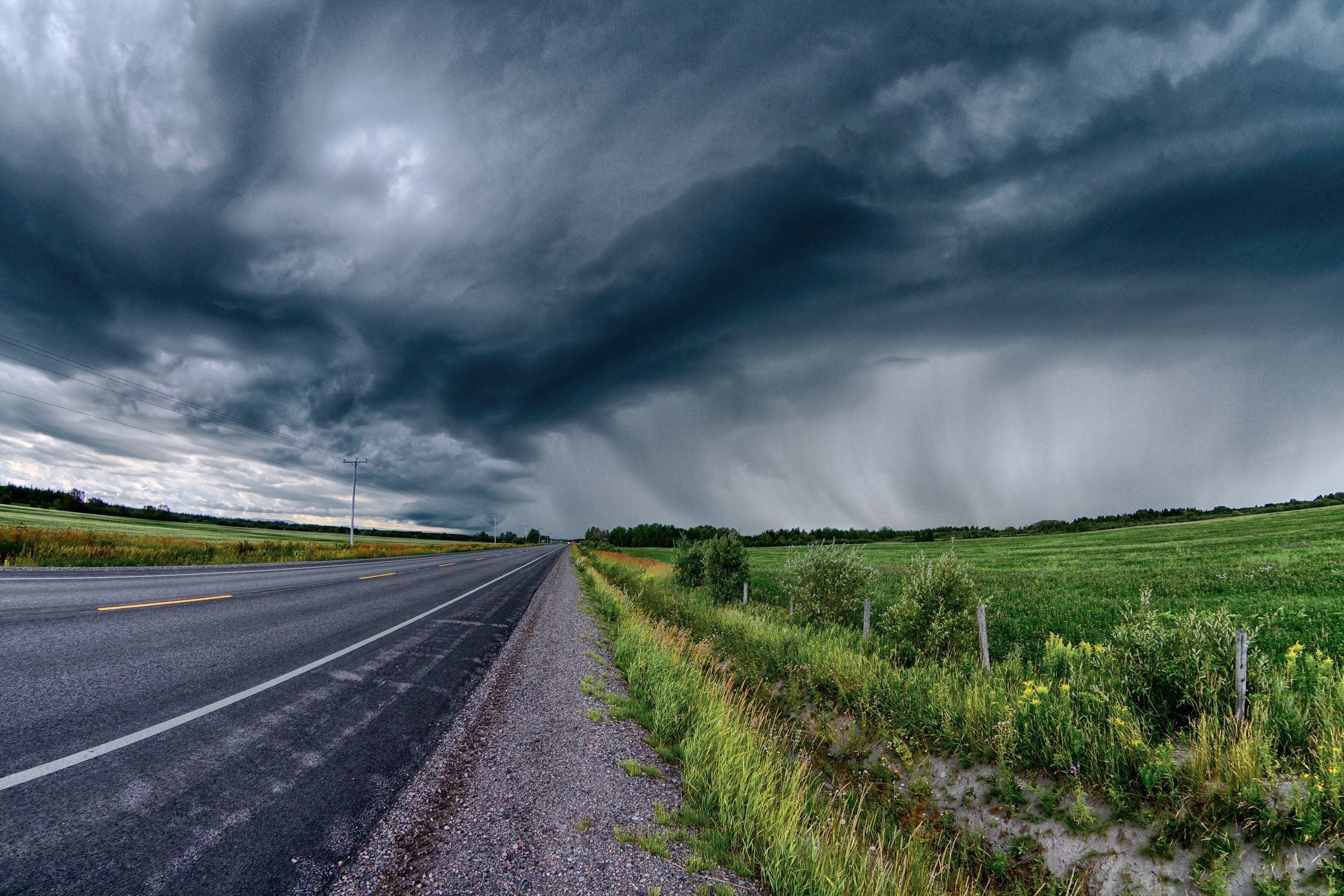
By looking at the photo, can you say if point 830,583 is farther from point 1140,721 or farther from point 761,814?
point 761,814

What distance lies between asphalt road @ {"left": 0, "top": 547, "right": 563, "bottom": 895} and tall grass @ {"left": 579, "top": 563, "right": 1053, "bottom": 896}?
259 centimetres

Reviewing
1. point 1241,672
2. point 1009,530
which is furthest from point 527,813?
point 1009,530

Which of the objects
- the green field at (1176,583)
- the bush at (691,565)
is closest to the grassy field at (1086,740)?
the green field at (1176,583)

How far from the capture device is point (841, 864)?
11.7 ft

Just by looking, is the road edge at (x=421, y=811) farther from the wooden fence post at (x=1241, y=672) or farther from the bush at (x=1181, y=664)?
the wooden fence post at (x=1241, y=672)

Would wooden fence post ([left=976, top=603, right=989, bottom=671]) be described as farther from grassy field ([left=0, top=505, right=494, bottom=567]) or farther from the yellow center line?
grassy field ([left=0, top=505, right=494, bottom=567])

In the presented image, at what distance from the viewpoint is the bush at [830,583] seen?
1373 centimetres

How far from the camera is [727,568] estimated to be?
21031 millimetres

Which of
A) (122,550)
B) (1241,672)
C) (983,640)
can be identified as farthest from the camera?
(122,550)

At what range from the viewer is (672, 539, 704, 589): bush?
23406 millimetres

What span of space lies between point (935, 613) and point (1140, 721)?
151 inches

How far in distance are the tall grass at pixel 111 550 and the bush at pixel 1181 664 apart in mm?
28013

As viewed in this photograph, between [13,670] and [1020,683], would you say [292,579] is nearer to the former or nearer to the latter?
[13,670]

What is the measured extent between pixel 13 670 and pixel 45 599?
6229mm
